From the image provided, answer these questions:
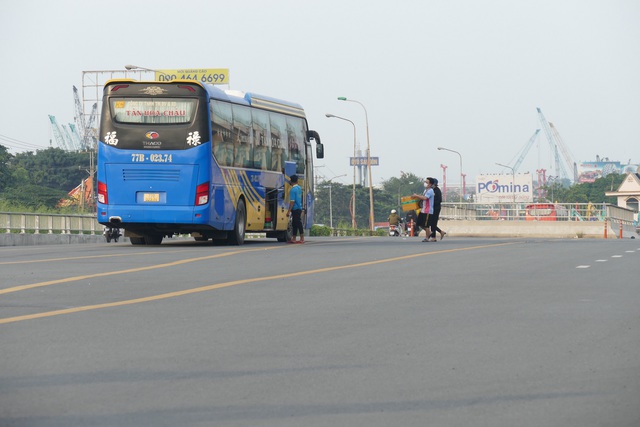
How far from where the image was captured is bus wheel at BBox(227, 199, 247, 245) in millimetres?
28344

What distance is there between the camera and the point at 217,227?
27047 millimetres

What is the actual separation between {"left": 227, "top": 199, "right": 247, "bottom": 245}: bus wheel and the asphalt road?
37.2ft

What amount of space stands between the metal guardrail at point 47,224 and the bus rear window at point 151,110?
12543mm

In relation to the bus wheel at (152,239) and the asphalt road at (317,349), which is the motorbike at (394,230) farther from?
the asphalt road at (317,349)

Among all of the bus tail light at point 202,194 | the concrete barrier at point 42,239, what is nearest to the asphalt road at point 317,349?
the bus tail light at point 202,194

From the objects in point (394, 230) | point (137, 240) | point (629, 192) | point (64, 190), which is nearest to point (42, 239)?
point (137, 240)

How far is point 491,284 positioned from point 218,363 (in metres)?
→ 7.63

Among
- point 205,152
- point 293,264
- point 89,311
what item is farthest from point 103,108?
point 89,311

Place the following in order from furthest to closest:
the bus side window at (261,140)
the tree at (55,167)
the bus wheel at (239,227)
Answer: the tree at (55,167) → the bus side window at (261,140) → the bus wheel at (239,227)

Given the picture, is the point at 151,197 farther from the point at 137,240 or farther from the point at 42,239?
the point at 42,239

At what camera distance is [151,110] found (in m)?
26.7

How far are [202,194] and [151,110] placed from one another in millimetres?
2266

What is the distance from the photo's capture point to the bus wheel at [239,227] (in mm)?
28344

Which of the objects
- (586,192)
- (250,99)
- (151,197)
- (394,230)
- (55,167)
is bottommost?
(394,230)
